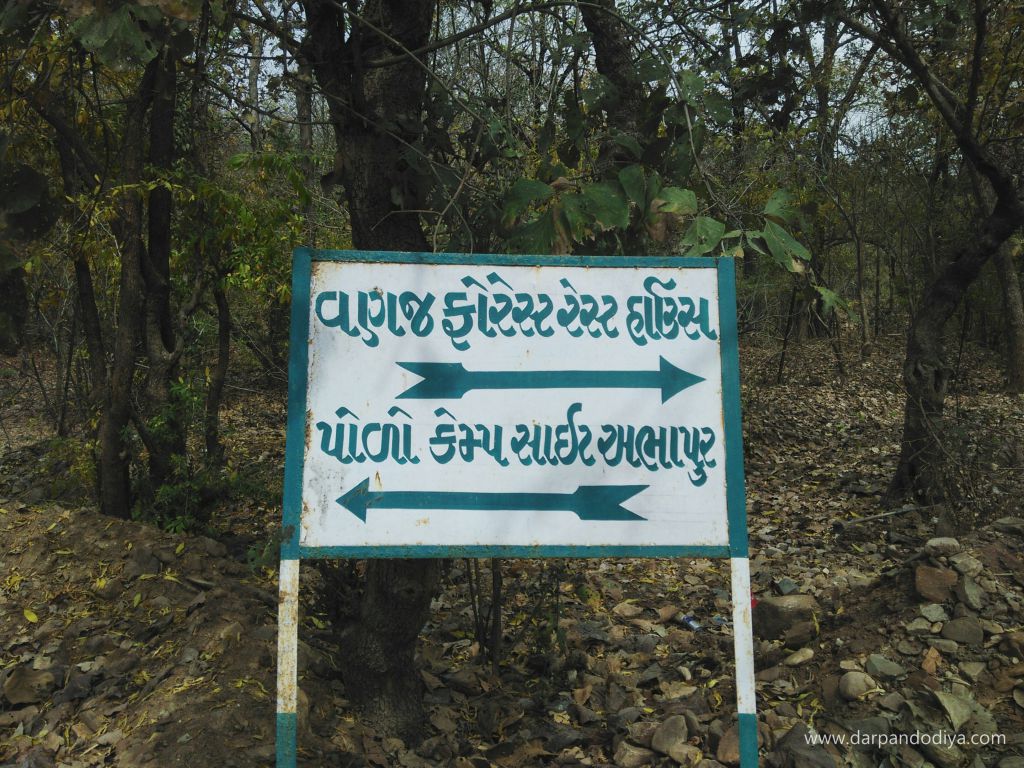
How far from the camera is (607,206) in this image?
92.2 inches

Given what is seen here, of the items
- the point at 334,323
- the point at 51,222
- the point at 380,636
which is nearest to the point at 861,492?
the point at 380,636

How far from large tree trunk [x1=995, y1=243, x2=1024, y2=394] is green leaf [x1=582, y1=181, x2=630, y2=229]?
9343mm

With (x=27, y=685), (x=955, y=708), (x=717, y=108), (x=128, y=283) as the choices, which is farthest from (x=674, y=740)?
(x=128, y=283)

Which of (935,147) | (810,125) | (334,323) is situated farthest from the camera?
(810,125)

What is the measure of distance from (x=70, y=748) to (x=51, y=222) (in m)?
1.86

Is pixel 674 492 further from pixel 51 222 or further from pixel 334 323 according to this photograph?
pixel 51 222

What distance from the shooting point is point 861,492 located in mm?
6621

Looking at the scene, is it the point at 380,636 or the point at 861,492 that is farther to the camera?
the point at 861,492

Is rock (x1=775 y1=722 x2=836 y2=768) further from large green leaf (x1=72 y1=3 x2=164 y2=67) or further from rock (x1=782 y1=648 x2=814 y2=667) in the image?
large green leaf (x1=72 y1=3 x2=164 y2=67)

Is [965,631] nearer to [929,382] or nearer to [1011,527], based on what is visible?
→ [1011,527]

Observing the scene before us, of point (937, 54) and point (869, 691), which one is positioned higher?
point (937, 54)

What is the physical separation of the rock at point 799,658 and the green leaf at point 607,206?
7.61 feet

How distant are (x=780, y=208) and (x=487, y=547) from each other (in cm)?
127

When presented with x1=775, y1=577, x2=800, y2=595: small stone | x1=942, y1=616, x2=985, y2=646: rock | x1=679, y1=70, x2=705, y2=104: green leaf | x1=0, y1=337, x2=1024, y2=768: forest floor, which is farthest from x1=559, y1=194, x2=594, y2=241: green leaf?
x1=775, y1=577, x2=800, y2=595: small stone
